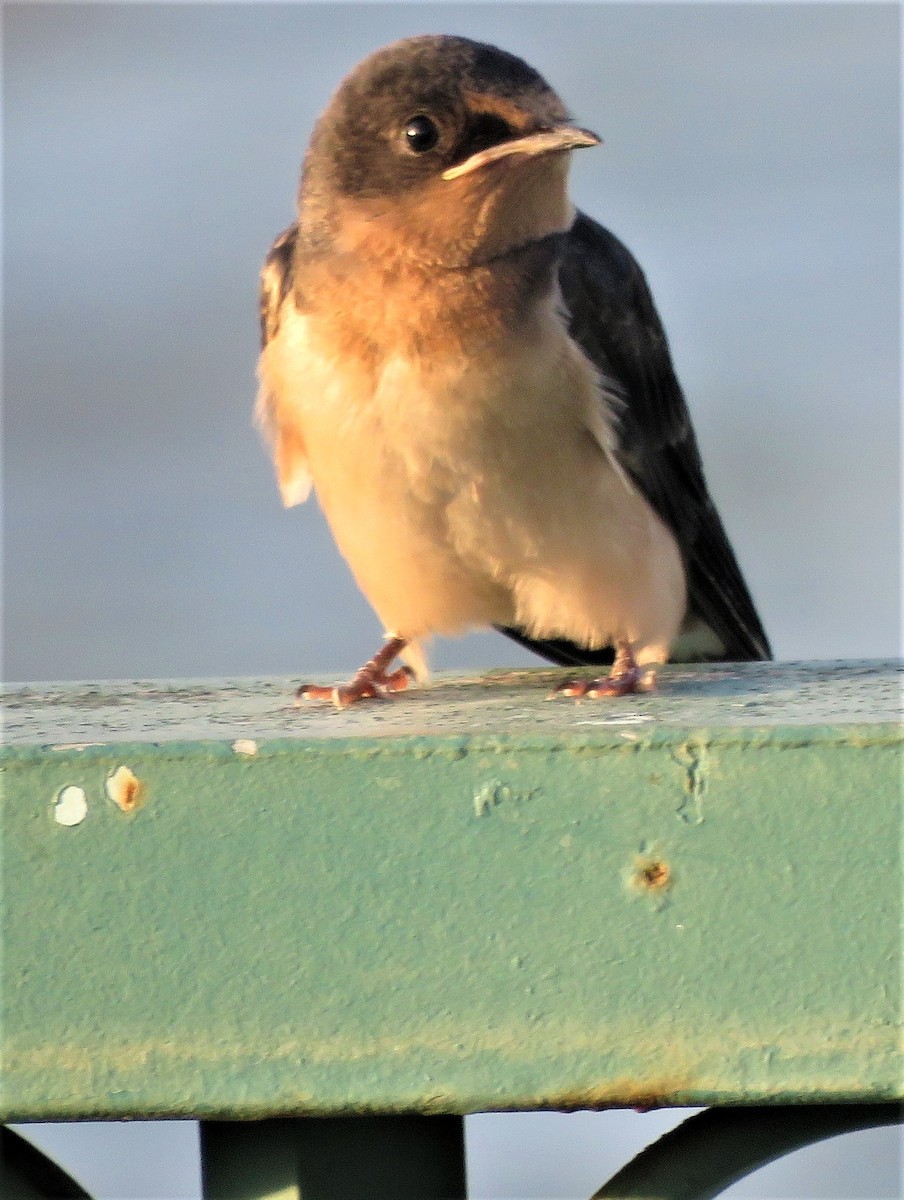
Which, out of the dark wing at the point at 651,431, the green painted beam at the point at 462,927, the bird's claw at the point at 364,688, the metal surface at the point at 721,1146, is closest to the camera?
the green painted beam at the point at 462,927

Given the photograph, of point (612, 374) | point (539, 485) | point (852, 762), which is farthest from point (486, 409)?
point (852, 762)

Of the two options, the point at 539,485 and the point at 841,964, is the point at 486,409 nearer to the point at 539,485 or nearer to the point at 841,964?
the point at 539,485

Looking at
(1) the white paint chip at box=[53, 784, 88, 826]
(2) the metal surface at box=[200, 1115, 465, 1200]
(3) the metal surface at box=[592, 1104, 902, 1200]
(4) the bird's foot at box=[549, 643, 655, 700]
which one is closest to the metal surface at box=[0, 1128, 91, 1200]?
(2) the metal surface at box=[200, 1115, 465, 1200]

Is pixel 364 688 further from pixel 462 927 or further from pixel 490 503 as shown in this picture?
pixel 462 927

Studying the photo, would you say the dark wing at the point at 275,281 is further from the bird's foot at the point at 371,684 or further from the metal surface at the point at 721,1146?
the metal surface at the point at 721,1146

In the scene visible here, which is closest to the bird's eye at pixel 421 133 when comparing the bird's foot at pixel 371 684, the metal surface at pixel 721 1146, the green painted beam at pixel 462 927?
the bird's foot at pixel 371 684

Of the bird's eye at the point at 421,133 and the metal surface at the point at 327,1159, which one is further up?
the bird's eye at the point at 421,133
